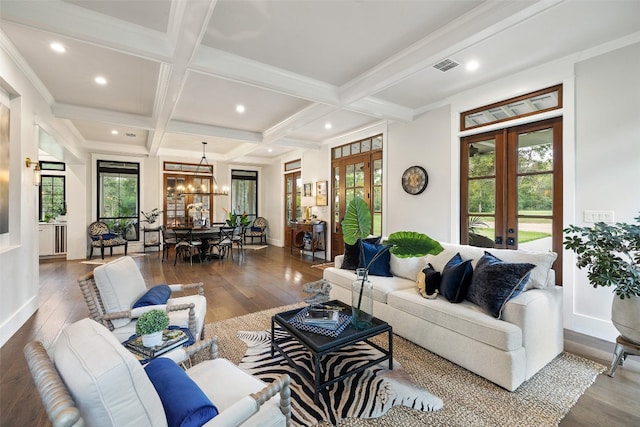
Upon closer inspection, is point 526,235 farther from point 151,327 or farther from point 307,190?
point 307,190

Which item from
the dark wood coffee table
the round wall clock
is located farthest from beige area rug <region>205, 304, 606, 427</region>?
the round wall clock

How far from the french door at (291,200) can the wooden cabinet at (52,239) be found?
5761mm

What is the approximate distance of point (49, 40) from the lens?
281cm

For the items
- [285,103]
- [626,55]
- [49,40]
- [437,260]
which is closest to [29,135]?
[49,40]

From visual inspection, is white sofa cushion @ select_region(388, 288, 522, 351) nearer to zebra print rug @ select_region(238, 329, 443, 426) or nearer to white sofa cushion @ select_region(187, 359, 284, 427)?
zebra print rug @ select_region(238, 329, 443, 426)

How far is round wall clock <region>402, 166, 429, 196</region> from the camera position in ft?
15.3

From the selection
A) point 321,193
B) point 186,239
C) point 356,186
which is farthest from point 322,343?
point 186,239

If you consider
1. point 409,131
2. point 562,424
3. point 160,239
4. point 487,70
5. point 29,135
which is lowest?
point 562,424

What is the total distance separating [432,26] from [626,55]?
1.97 metres

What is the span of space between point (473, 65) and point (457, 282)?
2.50 metres

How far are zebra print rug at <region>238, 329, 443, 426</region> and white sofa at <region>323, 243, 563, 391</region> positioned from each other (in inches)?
17.7

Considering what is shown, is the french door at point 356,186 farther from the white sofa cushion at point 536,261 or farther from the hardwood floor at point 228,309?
the white sofa cushion at point 536,261

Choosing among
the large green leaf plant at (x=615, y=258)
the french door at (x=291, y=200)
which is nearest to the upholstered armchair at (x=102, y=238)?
the french door at (x=291, y=200)

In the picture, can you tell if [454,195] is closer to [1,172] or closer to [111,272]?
[111,272]
